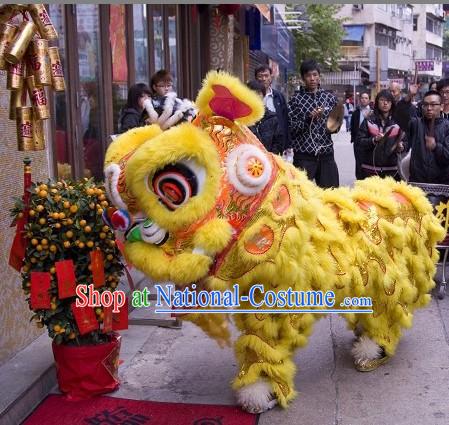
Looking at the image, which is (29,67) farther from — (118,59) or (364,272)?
(118,59)

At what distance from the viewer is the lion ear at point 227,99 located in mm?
2877

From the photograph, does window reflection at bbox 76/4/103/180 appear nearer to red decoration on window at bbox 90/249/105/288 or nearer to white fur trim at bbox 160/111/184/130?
red decoration on window at bbox 90/249/105/288

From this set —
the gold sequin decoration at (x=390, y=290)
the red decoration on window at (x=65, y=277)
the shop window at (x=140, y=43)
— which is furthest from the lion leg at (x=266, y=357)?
the shop window at (x=140, y=43)

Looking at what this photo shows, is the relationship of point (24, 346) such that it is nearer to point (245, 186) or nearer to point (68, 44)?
point (245, 186)

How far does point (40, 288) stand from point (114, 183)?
0.85 meters

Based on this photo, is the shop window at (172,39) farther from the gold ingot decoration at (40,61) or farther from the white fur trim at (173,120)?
the white fur trim at (173,120)

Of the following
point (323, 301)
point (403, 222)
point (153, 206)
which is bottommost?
point (323, 301)

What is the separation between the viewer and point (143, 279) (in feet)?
18.5

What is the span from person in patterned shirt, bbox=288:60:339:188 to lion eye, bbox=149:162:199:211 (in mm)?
3532

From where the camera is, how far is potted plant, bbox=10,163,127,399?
3.28 metres

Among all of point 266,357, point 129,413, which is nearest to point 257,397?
point 266,357

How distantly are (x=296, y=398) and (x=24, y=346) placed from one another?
1793 millimetres

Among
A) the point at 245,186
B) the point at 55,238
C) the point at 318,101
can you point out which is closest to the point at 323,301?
the point at 245,186

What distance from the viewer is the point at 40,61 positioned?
3.18 m
